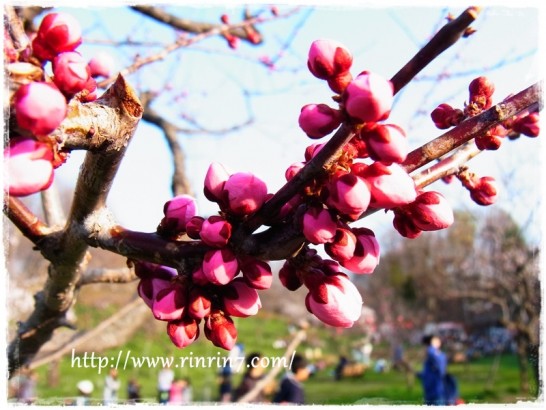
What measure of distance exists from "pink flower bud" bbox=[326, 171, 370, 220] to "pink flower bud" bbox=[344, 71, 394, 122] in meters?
0.10

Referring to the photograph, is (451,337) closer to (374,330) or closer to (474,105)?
(374,330)

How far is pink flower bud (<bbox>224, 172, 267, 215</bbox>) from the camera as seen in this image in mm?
891

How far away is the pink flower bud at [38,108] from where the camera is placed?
0.70 m

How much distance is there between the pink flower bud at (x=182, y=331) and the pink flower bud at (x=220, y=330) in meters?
0.03

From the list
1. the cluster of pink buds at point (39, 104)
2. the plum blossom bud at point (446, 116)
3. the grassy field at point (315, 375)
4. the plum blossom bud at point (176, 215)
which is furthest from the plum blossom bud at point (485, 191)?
the grassy field at point (315, 375)

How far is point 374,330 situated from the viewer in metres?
20.2

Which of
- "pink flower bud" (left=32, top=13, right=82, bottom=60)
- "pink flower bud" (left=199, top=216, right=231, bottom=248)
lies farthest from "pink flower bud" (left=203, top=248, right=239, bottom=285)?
"pink flower bud" (left=32, top=13, right=82, bottom=60)

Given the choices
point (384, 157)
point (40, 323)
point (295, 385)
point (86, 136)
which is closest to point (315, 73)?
point (384, 157)

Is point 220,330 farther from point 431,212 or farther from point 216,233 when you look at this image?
point 431,212

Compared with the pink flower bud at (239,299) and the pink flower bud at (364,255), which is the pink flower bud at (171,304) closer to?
the pink flower bud at (239,299)

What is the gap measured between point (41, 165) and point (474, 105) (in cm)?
81

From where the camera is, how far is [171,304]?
37.3 inches

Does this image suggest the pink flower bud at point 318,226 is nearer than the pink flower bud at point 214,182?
Yes

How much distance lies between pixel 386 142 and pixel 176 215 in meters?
0.45
